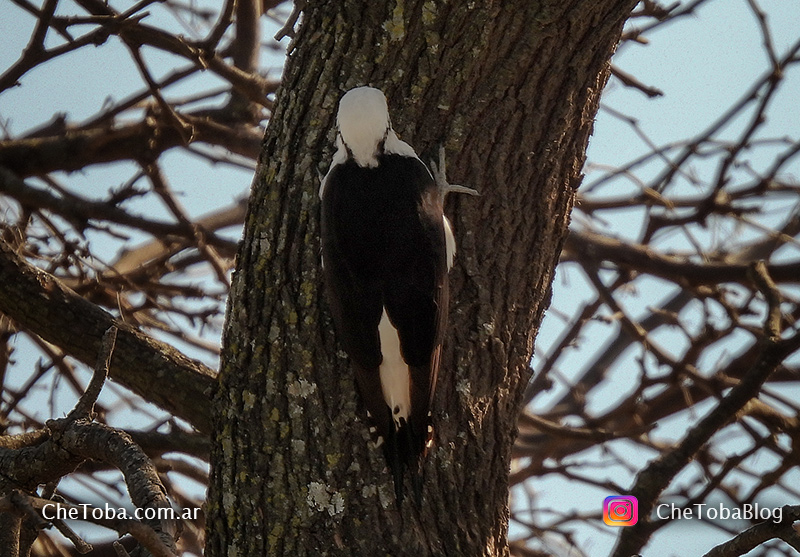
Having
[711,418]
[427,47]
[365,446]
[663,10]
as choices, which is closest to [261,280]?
[365,446]

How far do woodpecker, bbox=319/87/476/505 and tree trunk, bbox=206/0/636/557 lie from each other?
0.24 ft

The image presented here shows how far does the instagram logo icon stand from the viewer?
10.7 feet

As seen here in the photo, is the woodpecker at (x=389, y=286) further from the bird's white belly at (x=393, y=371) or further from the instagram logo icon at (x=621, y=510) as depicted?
the instagram logo icon at (x=621, y=510)

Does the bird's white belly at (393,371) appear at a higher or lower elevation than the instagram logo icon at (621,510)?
lower

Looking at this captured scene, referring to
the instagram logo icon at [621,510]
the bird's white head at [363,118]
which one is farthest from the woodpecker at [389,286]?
the instagram logo icon at [621,510]

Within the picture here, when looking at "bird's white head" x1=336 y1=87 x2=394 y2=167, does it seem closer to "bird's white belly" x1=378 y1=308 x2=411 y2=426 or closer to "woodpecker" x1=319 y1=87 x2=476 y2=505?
"woodpecker" x1=319 y1=87 x2=476 y2=505

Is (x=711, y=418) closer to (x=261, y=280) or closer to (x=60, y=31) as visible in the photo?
(x=261, y=280)

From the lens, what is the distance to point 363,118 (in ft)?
7.86

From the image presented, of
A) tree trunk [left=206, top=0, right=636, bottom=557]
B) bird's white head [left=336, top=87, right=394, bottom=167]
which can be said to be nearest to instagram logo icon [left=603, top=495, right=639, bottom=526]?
tree trunk [left=206, top=0, right=636, bottom=557]

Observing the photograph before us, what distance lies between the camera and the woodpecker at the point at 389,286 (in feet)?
7.80

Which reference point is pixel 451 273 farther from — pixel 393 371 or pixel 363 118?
pixel 363 118

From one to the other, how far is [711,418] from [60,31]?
104 inches

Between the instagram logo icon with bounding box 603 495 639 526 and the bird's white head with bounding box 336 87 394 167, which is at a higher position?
the bird's white head with bounding box 336 87 394 167

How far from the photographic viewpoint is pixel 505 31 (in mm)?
2514
